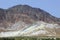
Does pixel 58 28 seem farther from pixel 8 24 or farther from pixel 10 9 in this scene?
pixel 10 9

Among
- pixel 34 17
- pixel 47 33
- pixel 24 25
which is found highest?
pixel 34 17

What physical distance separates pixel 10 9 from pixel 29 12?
531cm

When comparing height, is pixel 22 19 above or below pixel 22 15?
below

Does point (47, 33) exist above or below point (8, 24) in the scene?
below

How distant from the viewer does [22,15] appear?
56.3 metres

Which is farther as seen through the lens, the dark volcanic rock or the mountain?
the dark volcanic rock

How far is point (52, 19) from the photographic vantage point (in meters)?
58.2

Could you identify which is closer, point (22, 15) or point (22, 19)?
point (22, 19)

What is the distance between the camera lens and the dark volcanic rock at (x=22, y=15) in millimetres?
54419

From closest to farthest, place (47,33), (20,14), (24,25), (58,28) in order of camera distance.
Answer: (47,33), (58,28), (24,25), (20,14)

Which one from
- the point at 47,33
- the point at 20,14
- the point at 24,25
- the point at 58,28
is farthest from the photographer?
the point at 20,14

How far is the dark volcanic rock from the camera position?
54.4 m

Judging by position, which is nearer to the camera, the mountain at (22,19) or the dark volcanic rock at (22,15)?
the mountain at (22,19)

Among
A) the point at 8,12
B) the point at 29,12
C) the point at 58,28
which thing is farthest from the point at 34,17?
the point at 58,28
